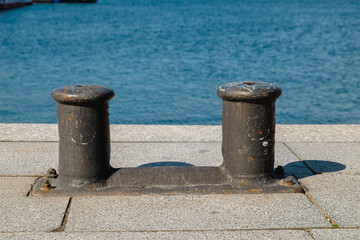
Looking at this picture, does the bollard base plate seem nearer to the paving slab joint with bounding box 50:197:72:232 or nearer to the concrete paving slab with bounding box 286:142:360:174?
the paving slab joint with bounding box 50:197:72:232

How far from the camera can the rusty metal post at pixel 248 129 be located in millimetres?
4105

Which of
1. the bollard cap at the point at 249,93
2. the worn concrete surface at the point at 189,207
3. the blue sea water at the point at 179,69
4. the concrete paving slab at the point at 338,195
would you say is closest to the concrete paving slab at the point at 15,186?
the worn concrete surface at the point at 189,207

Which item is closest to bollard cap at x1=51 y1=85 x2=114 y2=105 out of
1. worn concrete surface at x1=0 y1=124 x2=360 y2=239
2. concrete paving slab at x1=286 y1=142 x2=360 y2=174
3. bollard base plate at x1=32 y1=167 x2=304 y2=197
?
bollard base plate at x1=32 y1=167 x2=304 y2=197

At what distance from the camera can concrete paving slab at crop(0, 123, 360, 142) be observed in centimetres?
623

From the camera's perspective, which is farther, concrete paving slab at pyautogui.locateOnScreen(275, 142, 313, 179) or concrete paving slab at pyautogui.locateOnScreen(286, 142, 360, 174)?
concrete paving slab at pyautogui.locateOnScreen(286, 142, 360, 174)

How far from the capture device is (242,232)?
3529 millimetres

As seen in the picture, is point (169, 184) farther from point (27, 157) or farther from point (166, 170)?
point (27, 157)

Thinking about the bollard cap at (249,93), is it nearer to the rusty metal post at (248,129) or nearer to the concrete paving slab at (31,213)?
the rusty metal post at (248,129)

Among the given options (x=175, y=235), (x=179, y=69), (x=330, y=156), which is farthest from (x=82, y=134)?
(x=179, y=69)

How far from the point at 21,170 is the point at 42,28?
149 ft

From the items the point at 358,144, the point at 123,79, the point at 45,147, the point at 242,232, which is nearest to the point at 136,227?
the point at 242,232

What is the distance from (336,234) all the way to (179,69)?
21.1m

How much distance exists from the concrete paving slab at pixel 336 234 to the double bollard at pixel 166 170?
2.55ft

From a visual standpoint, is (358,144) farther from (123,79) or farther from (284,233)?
→ (123,79)
